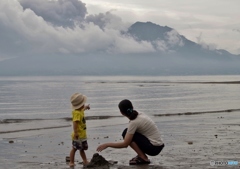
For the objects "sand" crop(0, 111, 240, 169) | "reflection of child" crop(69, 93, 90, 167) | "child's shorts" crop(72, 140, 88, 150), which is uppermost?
"reflection of child" crop(69, 93, 90, 167)

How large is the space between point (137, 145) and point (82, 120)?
4.63ft

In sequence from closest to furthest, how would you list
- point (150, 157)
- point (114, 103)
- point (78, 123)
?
point (78, 123) < point (150, 157) < point (114, 103)

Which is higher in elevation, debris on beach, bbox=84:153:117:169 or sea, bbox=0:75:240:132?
sea, bbox=0:75:240:132

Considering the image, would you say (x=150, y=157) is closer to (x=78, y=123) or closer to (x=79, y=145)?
(x=79, y=145)

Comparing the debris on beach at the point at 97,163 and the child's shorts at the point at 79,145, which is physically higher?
the child's shorts at the point at 79,145

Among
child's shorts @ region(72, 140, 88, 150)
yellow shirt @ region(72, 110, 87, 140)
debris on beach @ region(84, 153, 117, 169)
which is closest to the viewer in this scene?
debris on beach @ region(84, 153, 117, 169)

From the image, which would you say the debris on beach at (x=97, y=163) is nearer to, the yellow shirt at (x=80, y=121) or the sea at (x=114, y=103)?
the yellow shirt at (x=80, y=121)

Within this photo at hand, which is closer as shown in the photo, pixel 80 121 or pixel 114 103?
pixel 80 121

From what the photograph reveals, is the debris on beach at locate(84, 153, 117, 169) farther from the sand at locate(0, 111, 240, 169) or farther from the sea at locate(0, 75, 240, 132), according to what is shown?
the sea at locate(0, 75, 240, 132)

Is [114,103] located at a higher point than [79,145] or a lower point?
higher

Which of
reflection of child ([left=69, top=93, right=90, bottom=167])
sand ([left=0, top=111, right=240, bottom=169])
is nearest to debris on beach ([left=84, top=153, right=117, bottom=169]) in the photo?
sand ([left=0, top=111, right=240, bottom=169])

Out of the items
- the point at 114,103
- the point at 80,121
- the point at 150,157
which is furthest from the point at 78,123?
the point at 114,103

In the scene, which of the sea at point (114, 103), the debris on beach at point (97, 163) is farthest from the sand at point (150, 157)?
the sea at point (114, 103)

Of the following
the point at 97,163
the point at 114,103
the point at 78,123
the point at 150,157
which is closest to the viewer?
the point at 97,163
